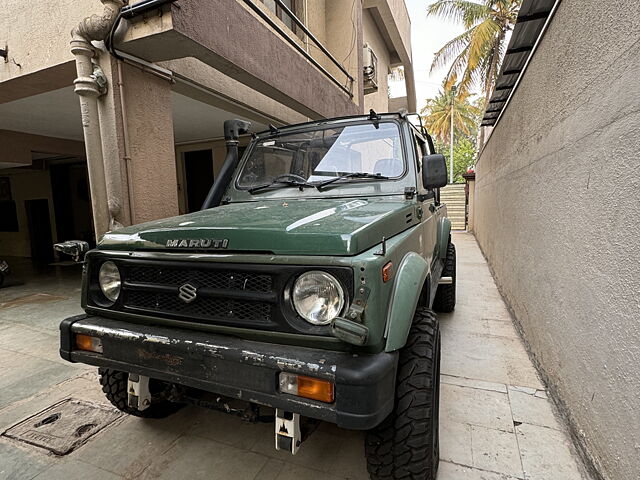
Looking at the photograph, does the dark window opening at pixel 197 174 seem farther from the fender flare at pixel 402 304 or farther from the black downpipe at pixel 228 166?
the fender flare at pixel 402 304

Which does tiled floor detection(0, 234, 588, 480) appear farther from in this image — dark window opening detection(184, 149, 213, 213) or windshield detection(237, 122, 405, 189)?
dark window opening detection(184, 149, 213, 213)

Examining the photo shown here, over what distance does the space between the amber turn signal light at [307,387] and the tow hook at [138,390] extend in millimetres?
992

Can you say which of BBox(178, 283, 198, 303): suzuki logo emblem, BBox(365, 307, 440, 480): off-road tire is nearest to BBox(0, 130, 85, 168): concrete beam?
BBox(178, 283, 198, 303): suzuki logo emblem

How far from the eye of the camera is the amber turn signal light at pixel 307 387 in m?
1.42

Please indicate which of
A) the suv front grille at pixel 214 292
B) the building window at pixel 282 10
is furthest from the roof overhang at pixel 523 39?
the building window at pixel 282 10

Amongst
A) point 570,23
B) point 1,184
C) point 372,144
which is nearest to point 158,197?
point 372,144

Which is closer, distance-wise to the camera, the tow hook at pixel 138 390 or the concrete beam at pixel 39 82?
the tow hook at pixel 138 390

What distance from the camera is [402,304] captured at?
62.6 inches

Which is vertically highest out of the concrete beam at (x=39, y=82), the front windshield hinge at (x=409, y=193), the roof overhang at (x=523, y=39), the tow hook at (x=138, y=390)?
the roof overhang at (x=523, y=39)

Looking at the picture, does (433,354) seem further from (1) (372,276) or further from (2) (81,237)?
(2) (81,237)

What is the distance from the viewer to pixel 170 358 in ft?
5.56

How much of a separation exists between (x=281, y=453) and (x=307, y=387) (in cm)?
94

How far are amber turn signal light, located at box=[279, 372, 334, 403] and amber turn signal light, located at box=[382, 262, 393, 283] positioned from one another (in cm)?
46

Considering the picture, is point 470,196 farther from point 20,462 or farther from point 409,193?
point 20,462
